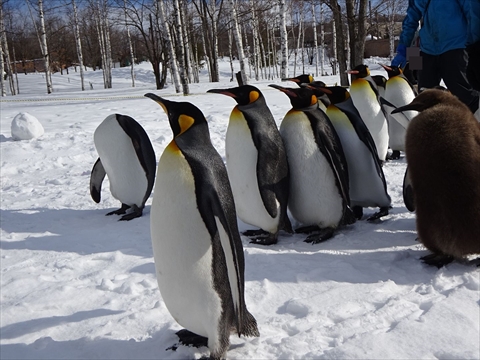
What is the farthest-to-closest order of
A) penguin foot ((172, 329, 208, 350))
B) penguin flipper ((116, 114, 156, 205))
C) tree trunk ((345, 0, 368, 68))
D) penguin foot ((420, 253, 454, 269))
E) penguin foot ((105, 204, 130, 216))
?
tree trunk ((345, 0, 368, 68)) → penguin foot ((105, 204, 130, 216)) → penguin flipper ((116, 114, 156, 205)) → penguin foot ((420, 253, 454, 269)) → penguin foot ((172, 329, 208, 350))

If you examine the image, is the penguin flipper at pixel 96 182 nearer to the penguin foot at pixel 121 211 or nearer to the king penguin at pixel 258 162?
the penguin foot at pixel 121 211

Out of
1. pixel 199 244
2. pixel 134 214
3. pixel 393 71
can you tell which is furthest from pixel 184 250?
pixel 393 71

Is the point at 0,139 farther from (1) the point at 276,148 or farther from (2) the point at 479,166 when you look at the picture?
(2) the point at 479,166

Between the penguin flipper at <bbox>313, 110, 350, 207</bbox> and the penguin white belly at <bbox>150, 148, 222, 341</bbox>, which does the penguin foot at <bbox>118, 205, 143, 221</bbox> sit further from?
the penguin white belly at <bbox>150, 148, 222, 341</bbox>

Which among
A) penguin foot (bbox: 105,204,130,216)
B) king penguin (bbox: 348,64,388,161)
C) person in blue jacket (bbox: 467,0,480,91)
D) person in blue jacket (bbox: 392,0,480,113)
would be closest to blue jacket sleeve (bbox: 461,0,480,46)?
person in blue jacket (bbox: 467,0,480,91)

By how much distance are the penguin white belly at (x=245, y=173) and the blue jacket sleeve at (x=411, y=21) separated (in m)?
2.10

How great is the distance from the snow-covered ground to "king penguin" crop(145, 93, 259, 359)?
163 mm

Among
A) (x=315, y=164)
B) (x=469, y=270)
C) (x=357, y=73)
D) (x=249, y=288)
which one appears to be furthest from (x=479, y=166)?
(x=357, y=73)

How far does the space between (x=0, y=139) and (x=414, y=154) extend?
569 centimetres

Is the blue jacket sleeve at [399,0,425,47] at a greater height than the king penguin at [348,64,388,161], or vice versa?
the blue jacket sleeve at [399,0,425,47]

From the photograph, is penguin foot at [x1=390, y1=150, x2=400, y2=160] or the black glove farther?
penguin foot at [x1=390, y1=150, x2=400, y2=160]

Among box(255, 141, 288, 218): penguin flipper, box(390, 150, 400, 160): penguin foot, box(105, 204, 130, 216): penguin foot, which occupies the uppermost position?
box(255, 141, 288, 218): penguin flipper

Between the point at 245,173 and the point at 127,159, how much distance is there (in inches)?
48.2

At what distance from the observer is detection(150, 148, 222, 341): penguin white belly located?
5.02ft
